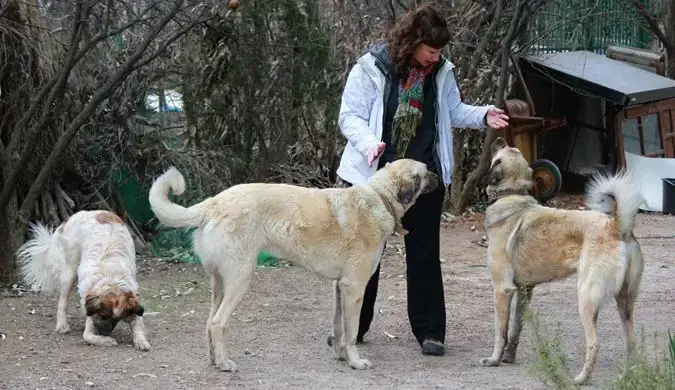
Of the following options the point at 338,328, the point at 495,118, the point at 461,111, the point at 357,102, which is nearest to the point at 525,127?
the point at 461,111

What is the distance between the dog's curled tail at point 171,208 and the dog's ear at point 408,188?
1.20m

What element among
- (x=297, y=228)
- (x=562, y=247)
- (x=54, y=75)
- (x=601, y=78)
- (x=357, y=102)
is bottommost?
(x=562, y=247)

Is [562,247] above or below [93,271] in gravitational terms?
above

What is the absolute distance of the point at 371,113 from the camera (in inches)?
258

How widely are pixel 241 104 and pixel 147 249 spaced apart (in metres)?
1.77

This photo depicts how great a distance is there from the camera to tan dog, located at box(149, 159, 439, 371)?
6066 mm

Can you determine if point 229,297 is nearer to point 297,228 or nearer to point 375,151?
point 297,228

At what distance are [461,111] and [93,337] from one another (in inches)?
110

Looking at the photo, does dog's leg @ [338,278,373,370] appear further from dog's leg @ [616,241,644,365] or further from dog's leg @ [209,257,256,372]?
dog's leg @ [616,241,644,365]

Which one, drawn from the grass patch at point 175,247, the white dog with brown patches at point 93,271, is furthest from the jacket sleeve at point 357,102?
the grass patch at point 175,247

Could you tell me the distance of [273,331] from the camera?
7.50 meters

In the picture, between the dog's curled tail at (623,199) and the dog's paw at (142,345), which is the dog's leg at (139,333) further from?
the dog's curled tail at (623,199)

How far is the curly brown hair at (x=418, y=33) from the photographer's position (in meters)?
6.39

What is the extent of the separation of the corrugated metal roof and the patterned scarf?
7.90 m
